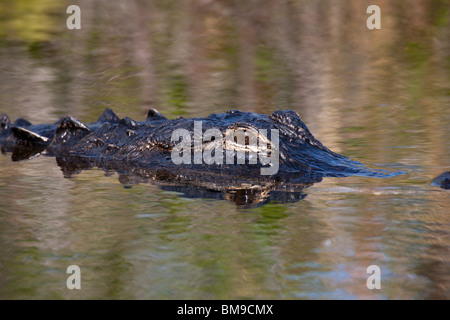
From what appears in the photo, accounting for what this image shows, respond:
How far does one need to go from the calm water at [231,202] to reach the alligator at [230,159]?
0.21 metres

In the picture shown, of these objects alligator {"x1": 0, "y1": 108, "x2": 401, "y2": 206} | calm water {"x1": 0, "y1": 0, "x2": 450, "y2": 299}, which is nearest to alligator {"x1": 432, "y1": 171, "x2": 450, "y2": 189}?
calm water {"x1": 0, "y1": 0, "x2": 450, "y2": 299}

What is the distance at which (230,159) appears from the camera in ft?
20.9

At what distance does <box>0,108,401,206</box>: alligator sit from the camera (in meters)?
6.08

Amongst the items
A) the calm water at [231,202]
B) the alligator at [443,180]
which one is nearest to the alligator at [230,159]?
the calm water at [231,202]

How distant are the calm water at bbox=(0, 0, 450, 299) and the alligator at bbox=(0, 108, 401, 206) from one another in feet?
0.70

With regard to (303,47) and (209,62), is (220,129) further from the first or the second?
(303,47)

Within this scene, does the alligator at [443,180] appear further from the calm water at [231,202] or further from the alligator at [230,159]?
the alligator at [230,159]

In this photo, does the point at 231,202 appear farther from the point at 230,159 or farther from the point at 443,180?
the point at 443,180

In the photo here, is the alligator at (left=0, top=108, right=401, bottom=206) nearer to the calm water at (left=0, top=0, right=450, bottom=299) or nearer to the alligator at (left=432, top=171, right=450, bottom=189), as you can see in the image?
the calm water at (left=0, top=0, right=450, bottom=299)

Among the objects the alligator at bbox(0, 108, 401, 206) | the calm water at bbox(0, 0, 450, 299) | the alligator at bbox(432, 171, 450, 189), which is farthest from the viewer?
the alligator at bbox(0, 108, 401, 206)

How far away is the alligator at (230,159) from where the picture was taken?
6082 mm

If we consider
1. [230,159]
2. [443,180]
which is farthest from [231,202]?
[443,180]

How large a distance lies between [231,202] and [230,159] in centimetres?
84
